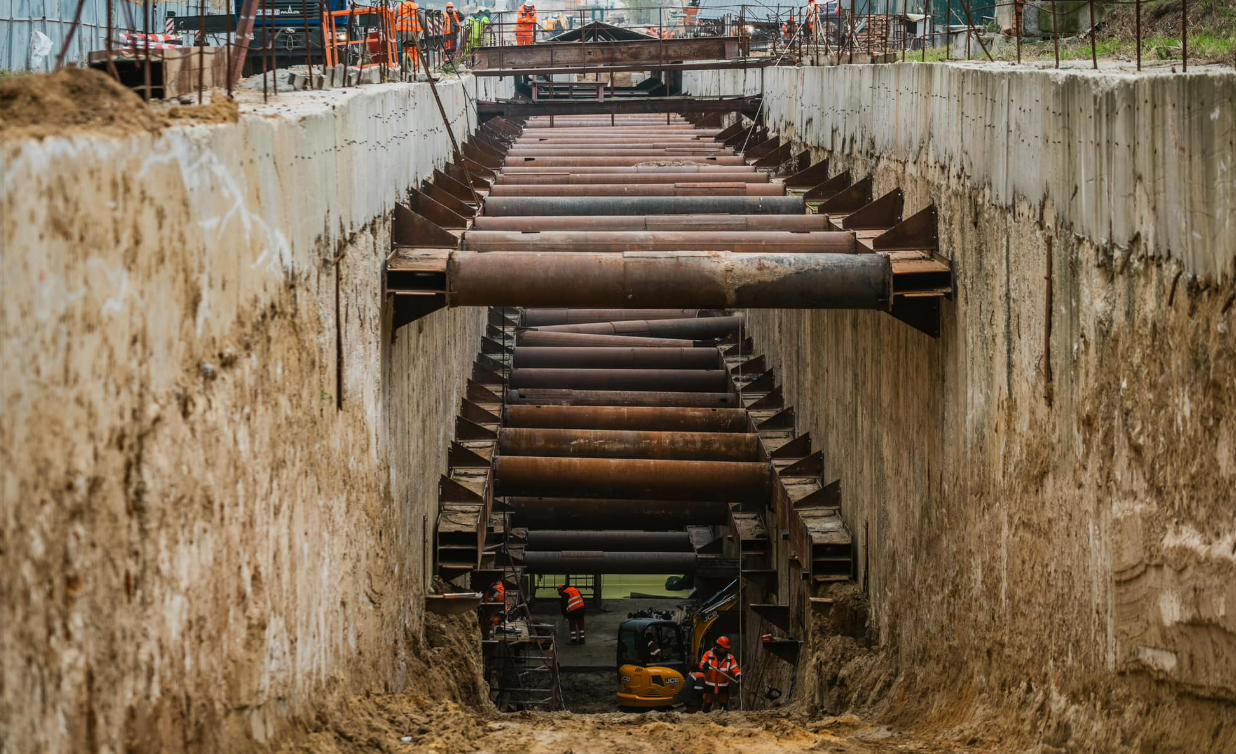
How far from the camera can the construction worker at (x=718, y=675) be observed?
1795 cm

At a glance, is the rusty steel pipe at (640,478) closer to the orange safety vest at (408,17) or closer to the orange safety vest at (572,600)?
the orange safety vest at (408,17)

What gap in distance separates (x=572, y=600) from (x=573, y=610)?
24cm

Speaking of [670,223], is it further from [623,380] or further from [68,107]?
[68,107]

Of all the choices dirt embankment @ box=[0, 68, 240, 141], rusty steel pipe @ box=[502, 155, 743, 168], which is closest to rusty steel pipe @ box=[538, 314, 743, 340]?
rusty steel pipe @ box=[502, 155, 743, 168]

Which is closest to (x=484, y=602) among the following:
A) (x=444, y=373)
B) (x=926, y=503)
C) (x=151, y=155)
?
(x=444, y=373)

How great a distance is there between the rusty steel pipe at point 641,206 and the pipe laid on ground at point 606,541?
26.3 ft

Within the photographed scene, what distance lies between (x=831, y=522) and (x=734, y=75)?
19581 millimetres

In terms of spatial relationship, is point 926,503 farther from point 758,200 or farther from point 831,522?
point 758,200

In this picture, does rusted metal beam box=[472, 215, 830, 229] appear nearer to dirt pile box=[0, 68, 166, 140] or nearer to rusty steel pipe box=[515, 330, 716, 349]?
rusty steel pipe box=[515, 330, 716, 349]

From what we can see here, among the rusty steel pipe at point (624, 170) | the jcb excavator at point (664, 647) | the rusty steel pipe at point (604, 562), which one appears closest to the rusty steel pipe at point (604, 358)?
the rusty steel pipe at point (624, 170)

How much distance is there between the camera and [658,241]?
12.7m

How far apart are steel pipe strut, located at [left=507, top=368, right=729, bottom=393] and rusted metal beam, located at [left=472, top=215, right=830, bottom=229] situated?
20.1ft

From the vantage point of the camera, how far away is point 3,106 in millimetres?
5109

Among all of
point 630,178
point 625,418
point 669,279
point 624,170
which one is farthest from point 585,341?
point 669,279
